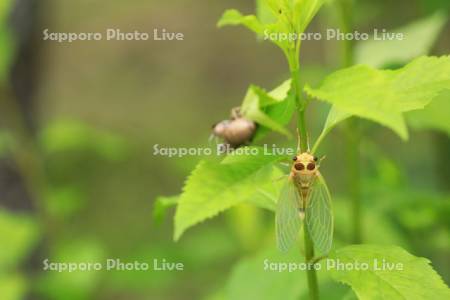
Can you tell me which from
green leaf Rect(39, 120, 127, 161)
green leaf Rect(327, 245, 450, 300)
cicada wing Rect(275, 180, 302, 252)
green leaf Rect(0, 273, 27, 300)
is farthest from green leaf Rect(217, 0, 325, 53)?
green leaf Rect(39, 120, 127, 161)

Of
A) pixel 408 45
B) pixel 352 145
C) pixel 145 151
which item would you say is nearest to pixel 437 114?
pixel 352 145

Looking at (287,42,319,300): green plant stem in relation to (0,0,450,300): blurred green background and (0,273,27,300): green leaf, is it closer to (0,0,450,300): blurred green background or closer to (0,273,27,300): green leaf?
(0,0,450,300): blurred green background

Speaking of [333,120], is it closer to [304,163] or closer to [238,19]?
[304,163]

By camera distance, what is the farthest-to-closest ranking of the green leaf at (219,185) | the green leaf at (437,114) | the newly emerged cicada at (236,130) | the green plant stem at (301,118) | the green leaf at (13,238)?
the green leaf at (13,238) → the green leaf at (437,114) → the newly emerged cicada at (236,130) → the green plant stem at (301,118) → the green leaf at (219,185)

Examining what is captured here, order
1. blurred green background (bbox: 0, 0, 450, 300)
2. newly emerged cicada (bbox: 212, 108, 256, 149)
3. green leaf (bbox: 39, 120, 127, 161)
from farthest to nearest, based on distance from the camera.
→ green leaf (bbox: 39, 120, 127, 161) < blurred green background (bbox: 0, 0, 450, 300) < newly emerged cicada (bbox: 212, 108, 256, 149)

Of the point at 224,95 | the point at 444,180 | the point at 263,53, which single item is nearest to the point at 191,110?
the point at 224,95

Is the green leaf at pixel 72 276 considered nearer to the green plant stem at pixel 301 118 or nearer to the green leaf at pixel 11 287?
the green leaf at pixel 11 287

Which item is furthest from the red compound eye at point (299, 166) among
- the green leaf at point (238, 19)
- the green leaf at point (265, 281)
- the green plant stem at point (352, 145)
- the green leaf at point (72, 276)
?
the green leaf at point (72, 276)
